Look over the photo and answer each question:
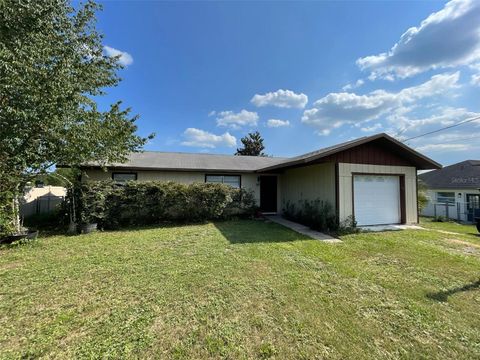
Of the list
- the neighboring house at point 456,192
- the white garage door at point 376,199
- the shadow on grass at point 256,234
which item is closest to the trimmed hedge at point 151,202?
the shadow on grass at point 256,234

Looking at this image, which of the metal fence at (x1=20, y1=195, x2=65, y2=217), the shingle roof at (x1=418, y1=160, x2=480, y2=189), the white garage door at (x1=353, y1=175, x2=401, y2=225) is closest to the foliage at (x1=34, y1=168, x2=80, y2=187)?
the metal fence at (x1=20, y1=195, x2=65, y2=217)

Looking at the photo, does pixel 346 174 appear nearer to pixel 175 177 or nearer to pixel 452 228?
pixel 452 228

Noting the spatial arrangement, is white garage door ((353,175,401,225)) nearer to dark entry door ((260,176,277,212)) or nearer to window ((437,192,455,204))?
dark entry door ((260,176,277,212))

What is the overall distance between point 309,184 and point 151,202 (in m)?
6.89

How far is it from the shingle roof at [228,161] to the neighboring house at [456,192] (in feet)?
31.3

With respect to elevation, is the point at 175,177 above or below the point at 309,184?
above

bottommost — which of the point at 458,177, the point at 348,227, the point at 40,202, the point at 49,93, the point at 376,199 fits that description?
the point at 348,227

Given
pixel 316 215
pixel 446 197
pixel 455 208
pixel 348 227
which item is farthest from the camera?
pixel 446 197

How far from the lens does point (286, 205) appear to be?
40.9ft

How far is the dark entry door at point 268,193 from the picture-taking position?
43.2 ft

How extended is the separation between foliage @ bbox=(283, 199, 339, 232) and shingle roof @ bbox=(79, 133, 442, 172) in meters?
1.86

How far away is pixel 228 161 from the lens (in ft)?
46.2

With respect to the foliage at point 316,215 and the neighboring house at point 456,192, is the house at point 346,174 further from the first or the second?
the neighboring house at point 456,192

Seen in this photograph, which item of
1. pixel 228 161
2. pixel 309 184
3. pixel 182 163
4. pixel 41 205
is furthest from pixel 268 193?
pixel 41 205
